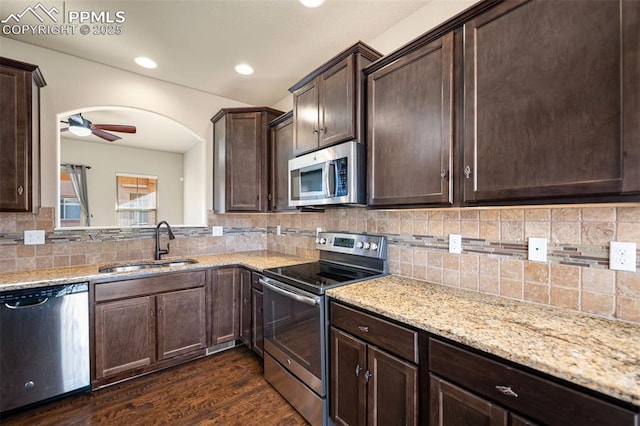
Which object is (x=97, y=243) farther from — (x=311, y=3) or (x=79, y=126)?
(x=311, y=3)

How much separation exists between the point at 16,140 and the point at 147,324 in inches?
66.5

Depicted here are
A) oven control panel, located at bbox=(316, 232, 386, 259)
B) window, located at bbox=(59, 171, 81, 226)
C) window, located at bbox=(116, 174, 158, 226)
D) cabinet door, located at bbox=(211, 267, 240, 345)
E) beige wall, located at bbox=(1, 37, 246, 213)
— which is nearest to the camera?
oven control panel, located at bbox=(316, 232, 386, 259)

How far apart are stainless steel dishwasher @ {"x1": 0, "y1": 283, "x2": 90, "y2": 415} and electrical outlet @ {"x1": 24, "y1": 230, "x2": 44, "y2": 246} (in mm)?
631

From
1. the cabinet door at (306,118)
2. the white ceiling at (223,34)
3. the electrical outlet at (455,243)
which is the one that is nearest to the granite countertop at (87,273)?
the cabinet door at (306,118)

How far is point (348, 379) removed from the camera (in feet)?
5.05

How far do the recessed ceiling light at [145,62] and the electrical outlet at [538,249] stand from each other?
3.30 meters

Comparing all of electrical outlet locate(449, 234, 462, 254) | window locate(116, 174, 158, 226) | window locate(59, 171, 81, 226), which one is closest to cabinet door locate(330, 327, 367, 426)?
electrical outlet locate(449, 234, 462, 254)

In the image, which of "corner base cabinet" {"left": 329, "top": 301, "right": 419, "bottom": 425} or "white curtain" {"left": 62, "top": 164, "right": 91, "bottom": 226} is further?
"white curtain" {"left": 62, "top": 164, "right": 91, "bottom": 226}

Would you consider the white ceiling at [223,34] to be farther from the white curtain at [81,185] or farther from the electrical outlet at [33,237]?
the white curtain at [81,185]

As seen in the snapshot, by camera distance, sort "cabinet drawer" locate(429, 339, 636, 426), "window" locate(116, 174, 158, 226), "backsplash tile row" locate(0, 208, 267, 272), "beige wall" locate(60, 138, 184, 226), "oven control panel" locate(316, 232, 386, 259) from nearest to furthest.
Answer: "cabinet drawer" locate(429, 339, 636, 426), "oven control panel" locate(316, 232, 386, 259), "backsplash tile row" locate(0, 208, 267, 272), "beige wall" locate(60, 138, 184, 226), "window" locate(116, 174, 158, 226)

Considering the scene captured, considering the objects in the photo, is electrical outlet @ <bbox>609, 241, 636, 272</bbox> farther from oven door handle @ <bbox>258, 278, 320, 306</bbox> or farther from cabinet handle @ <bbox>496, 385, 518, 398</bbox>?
oven door handle @ <bbox>258, 278, 320, 306</bbox>

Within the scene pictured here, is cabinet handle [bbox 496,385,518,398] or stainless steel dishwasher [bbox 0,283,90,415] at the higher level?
cabinet handle [bbox 496,385,518,398]

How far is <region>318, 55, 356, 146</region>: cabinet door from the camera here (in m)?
1.85

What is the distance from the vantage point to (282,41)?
7.47 ft
